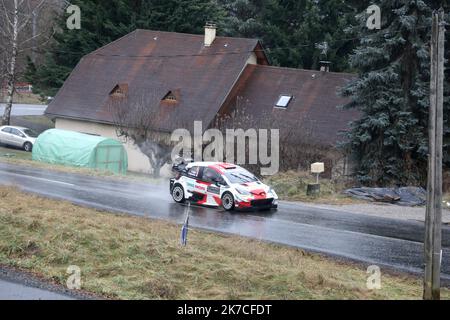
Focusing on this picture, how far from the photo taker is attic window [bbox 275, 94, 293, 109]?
39447 mm

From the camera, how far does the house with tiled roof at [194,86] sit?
128 feet

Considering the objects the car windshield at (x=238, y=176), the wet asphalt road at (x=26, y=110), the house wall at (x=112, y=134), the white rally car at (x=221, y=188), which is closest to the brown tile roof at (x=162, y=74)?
the house wall at (x=112, y=134)

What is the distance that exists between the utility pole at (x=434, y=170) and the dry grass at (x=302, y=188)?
14.1 metres

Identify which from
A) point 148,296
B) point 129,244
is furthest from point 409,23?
point 148,296

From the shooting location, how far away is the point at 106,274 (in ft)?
40.2

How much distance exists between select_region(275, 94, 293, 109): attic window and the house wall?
23.4 ft

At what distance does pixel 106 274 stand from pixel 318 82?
29880 millimetres

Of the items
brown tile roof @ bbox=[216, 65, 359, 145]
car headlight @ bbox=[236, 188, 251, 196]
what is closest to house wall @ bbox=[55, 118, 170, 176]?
brown tile roof @ bbox=[216, 65, 359, 145]

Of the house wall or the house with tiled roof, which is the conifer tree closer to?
the house with tiled roof

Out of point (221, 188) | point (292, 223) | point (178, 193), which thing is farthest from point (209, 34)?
point (292, 223)

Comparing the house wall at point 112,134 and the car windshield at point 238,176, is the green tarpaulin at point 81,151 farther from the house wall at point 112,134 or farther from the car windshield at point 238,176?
the car windshield at point 238,176

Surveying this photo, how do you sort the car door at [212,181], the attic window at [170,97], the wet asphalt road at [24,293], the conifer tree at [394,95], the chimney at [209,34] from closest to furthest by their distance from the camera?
the wet asphalt road at [24,293]
the car door at [212,181]
the conifer tree at [394,95]
the attic window at [170,97]
the chimney at [209,34]

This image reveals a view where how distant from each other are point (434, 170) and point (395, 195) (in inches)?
595
